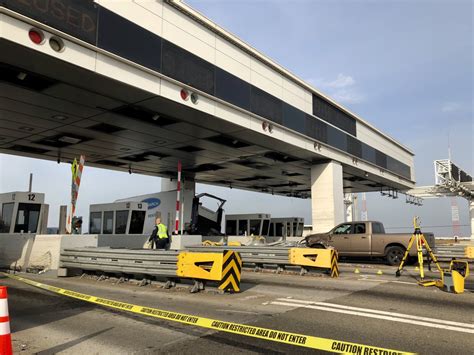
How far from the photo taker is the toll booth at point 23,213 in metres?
17.0

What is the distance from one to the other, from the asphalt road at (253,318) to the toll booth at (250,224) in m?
19.1

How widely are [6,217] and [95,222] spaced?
5.32m

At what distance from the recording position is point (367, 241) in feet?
54.0

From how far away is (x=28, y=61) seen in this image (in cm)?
981

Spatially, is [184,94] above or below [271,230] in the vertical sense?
above

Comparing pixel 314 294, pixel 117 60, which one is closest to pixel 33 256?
pixel 117 60

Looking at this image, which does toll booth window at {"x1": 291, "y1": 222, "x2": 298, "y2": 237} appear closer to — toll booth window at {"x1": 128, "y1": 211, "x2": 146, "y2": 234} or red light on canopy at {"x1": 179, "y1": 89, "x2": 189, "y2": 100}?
toll booth window at {"x1": 128, "y1": 211, "x2": 146, "y2": 234}

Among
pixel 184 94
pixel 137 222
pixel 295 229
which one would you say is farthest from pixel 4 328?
pixel 295 229

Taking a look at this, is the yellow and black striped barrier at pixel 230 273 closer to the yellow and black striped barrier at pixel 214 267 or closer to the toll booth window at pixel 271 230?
the yellow and black striped barrier at pixel 214 267

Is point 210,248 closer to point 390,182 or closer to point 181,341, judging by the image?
point 181,341

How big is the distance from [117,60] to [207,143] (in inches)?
317

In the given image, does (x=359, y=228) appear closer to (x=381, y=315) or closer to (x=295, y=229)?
(x=381, y=315)

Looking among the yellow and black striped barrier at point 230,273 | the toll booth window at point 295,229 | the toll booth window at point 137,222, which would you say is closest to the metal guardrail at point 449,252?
the yellow and black striped barrier at point 230,273

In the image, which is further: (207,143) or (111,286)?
(207,143)
